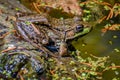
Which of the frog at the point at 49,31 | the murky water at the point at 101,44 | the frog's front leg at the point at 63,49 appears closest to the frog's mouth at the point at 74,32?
the frog at the point at 49,31

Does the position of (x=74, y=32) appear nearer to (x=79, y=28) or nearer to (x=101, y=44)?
(x=79, y=28)

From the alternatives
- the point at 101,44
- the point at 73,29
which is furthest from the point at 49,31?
the point at 101,44

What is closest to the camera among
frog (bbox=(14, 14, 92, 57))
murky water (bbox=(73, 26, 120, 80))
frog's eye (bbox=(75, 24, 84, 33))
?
frog (bbox=(14, 14, 92, 57))

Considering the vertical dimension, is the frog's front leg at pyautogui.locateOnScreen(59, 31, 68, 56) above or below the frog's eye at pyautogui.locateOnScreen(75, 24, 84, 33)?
below

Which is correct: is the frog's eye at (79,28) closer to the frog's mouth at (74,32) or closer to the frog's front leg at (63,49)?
the frog's mouth at (74,32)

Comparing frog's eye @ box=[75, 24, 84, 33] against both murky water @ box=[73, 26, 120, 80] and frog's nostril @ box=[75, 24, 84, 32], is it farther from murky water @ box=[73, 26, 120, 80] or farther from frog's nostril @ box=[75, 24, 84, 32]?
murky water @ box=[73, 26, 120, 80]

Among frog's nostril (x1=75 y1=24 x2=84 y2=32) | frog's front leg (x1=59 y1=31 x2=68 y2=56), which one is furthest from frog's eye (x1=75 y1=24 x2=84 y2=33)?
frog's front leg (x1=59 y1=31 x2=68 y2=56)

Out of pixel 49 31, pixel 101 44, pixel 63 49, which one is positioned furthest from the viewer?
pixel 101 44

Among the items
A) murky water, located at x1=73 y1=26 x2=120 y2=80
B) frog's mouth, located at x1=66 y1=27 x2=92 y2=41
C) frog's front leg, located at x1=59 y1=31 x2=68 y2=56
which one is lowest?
murky water, located at x1=73 y1=26 x2=120 y2=80

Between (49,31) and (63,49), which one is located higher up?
(49,31)

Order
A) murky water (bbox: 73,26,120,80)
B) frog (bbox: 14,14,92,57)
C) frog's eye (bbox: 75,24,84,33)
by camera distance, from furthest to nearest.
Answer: murky water (bbox: 73,26,120,80) → frog's eye (bbox: 75,24,84,33) → frog (bbox: 14,14,92,57)
